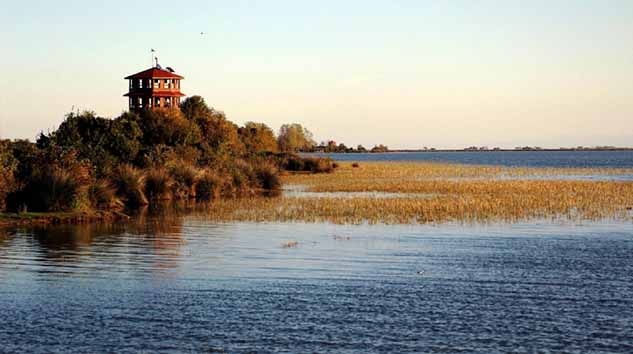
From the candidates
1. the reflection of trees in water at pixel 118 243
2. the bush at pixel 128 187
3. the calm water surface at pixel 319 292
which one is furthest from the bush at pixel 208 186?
the calm water surface at pixel 319 292

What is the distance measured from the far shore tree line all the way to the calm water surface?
873 cm

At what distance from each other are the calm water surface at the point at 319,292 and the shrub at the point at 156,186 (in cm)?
2303

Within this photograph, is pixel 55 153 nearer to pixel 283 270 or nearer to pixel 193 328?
pixel 283 270

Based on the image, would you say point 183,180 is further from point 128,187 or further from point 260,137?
point 260,137

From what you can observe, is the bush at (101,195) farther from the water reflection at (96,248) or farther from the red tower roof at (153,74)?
the red tower roof at (153,74)

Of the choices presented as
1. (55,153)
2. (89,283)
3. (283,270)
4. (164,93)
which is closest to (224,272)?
(283,270)

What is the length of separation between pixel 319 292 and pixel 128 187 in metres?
33.6

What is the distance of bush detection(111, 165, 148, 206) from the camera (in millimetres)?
52844

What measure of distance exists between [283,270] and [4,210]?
2201 cm

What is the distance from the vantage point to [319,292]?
21.9 m

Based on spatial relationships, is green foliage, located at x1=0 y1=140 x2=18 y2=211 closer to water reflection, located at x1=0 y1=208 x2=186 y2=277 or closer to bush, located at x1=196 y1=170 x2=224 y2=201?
water reflection, located at x1=0 y1=208 x2=186 y2=277

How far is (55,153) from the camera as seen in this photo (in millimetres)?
46188

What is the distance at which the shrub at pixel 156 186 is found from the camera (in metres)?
57.8

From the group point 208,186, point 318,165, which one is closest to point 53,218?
point 208,186
